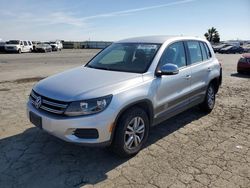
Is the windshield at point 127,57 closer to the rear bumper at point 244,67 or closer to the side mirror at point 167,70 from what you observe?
the side mirror at point 167,70

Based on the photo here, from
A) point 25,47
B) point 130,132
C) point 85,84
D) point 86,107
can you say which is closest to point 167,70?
point 130,132

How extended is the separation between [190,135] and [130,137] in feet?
5.05

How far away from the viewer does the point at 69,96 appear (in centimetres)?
359

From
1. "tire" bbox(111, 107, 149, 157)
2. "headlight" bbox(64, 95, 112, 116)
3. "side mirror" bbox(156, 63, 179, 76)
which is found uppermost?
"side mirror" bbox(156, 63, 179, 76)

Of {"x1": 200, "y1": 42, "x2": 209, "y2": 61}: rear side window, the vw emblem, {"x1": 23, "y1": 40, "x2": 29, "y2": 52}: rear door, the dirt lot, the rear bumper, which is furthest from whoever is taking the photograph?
{"x1": 23, "y1": 40, "x2": 29, "y2": 52}: rear door

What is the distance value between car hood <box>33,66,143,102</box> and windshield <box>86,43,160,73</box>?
283 millimetres

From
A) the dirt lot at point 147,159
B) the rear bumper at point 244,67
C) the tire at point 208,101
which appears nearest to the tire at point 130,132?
the dirt lot at point 147,159

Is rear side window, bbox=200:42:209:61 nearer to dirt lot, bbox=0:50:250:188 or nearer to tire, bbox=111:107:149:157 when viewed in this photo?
dirt lot, bbox=0:50:250:188

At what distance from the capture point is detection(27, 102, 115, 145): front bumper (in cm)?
349

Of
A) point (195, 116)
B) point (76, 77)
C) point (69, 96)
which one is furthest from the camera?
point (195, 116)

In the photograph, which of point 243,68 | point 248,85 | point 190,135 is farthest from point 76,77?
point 243,68

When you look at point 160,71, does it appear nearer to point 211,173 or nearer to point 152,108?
point 152,108

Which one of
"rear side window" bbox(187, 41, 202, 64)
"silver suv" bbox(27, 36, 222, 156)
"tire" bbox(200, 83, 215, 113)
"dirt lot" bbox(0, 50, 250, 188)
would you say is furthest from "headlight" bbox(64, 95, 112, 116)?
"tire" bbox(200, 83, 215, 113)

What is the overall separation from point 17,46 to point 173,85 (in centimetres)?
3360
